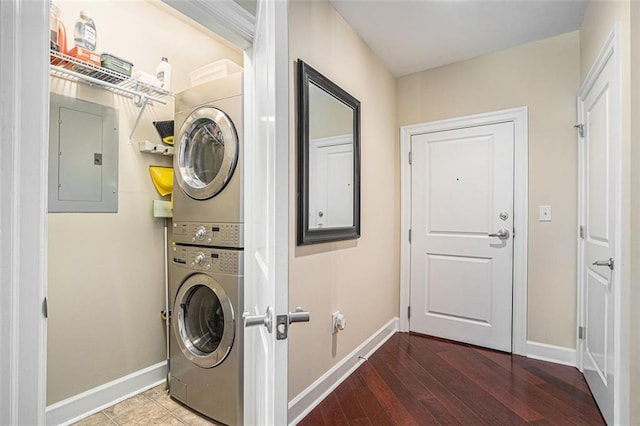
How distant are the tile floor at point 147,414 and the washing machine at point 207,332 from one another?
0.16 ft

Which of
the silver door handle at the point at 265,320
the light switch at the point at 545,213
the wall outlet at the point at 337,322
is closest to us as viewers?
the silver door handle at the point at 265,320

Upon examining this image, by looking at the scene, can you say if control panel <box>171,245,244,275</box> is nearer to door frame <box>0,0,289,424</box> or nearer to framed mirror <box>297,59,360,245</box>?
framed mirror <box>297,59,360,245</box>

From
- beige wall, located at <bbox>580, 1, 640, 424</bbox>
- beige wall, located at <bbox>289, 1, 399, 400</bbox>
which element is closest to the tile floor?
beige wall, located at <bbox>289, 1, 399, 400</bbox>

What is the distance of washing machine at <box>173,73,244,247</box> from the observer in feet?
5.55

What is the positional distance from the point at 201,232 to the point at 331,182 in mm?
885

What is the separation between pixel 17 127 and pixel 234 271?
1.16 metres

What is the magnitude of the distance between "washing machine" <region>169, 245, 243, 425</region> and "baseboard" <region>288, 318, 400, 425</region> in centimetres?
31

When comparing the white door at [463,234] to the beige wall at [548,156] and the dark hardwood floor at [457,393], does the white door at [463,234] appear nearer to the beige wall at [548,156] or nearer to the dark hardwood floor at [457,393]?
the beige wall at [548,156]

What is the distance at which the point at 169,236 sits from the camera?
7.36 feet

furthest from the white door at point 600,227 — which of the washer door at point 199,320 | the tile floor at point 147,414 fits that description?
the tile floor at point 147,414

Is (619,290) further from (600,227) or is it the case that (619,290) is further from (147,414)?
(147,414)

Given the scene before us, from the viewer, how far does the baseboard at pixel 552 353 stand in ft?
7.77

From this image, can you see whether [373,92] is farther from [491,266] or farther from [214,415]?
[214,415]

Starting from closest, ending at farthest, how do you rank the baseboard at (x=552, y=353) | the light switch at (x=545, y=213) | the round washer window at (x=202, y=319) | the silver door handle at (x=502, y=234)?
the round washer window at (x=202, y=319) → the baseboard at (x=552, y=353) → the light switch at (x=545, y=213) → the silver door handle at (x=502, y=234)
